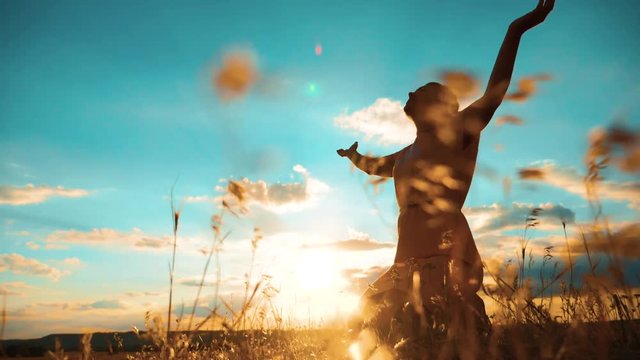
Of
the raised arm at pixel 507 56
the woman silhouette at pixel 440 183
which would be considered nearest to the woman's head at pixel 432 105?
the woman silhouette at pixel 440 183

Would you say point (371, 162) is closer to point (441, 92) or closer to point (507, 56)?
point (441, 92)

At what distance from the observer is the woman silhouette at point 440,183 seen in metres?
3.63

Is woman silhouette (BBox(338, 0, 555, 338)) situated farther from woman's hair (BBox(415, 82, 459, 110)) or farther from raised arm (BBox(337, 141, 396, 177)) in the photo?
raised arm (BBox(337, 141, 396, 177))

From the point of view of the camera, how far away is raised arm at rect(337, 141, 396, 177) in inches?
203

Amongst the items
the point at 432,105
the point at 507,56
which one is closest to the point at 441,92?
the point at 432,105

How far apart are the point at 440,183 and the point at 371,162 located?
1.36m

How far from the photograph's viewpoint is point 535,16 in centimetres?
357

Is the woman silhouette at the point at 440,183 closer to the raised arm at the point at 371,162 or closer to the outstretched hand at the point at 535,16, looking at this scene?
the outstretched hand at the point at 535,16

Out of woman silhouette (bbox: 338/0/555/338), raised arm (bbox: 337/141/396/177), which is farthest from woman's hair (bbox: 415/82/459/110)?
raised arm (bbox: 337/141/396/177)

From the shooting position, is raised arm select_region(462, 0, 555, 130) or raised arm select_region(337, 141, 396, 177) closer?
raised arm select_region(462, 0, 555, 130)

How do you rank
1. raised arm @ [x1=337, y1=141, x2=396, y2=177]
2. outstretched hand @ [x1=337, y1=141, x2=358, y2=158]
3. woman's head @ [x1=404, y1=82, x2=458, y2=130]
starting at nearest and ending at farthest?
woman's head @ [x1=404, y1=82, x2=458, y2=130] → raised arm @ [x1=337, y1=141, x2=396, y2=177] → outstretched hand @ [x1=337, y1=141, x2=358, y2=158]

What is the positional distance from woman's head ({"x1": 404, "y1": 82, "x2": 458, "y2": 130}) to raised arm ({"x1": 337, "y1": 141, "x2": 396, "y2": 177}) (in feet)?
3.18

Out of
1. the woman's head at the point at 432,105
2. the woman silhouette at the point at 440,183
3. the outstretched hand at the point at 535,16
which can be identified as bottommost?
the woman silhouette at the point at 440,183

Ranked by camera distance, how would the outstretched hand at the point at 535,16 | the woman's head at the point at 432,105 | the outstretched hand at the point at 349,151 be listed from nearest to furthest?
the outstretched hand at the point at 535,16, the woman's head at the point at 432,105, the outstretched hand at the point at 349,151
